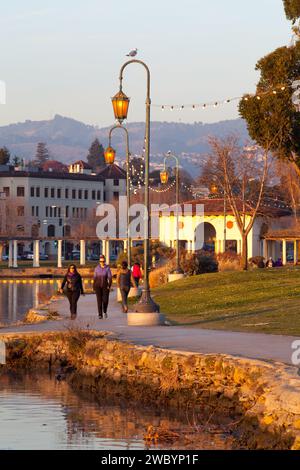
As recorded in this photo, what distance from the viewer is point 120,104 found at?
107 ft

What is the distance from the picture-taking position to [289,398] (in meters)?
18.0

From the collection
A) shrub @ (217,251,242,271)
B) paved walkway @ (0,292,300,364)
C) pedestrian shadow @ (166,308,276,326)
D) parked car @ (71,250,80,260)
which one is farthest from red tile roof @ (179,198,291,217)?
paved walkway @ (0,292,300,364)

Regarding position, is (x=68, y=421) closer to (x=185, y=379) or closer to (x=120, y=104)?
(x=185, y=379)

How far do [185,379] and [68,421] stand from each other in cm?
241

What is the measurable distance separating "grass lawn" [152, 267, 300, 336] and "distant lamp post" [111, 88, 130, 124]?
569 centimetres

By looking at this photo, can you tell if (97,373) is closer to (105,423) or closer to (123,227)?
(105,423)

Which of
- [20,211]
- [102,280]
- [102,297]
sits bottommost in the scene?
[102,297]

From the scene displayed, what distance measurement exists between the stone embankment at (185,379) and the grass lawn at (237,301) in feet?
14.7

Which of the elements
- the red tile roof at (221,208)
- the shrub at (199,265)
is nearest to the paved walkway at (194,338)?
the shrub at (199,265)

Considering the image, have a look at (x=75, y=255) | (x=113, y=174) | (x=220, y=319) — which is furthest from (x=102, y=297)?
(x=113, y=174)

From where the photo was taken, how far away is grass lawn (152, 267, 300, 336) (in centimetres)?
3206

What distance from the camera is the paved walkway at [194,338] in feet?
78.5

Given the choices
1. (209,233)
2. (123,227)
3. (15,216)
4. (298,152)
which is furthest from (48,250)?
(298,152)

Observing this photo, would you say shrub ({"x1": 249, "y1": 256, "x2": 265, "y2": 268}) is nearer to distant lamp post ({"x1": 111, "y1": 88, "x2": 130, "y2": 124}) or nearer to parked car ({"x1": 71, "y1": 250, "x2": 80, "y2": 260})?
distant lamp post ({"x1": 111, "y1": 88, "x2": 130, "y2": 124})
